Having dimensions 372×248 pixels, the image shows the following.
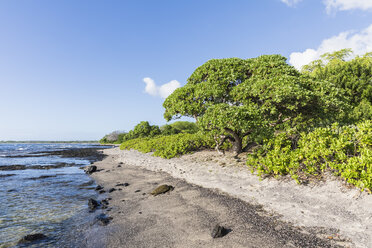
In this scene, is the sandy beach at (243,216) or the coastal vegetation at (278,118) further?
the coastal vegetation at (278,118)

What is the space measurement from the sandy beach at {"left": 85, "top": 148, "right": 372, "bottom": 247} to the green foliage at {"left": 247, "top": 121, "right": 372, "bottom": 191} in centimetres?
51

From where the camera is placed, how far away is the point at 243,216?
666 cm

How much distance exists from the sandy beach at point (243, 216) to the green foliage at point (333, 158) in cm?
51

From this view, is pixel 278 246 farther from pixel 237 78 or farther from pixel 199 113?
pixel 237 78

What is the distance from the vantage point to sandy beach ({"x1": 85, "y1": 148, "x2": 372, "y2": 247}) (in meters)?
5.30

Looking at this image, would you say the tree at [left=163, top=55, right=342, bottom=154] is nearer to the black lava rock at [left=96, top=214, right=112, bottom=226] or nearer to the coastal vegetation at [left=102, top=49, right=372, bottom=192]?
the coastal vegetation at [left=102, top=49, right=372, bottom=192]

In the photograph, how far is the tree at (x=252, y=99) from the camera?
11.7m

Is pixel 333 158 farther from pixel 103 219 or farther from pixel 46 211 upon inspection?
pixel 46 211

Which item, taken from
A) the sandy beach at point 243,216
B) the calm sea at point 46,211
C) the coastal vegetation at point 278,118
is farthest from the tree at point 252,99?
the calm sea at point 46,211

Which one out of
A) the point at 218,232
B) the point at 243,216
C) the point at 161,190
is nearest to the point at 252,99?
the point at 161,190

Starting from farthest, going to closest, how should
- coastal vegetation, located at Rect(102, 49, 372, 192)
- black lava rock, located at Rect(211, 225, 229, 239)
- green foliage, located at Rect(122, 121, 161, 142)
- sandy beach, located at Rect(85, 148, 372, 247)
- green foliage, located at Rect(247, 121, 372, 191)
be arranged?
green foliage, located at Rect(122, 121, 161, 142) → coastal vegetation, located at Rect(102, 49, 372, 192) → green foliage, located at Rect(247, 121, 372, 191) → black lava rock, located at Rect(211, 225, 229, 239) → sandy beach, located at Rect(85, 148, 372, 247)

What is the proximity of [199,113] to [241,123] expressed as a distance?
450cm

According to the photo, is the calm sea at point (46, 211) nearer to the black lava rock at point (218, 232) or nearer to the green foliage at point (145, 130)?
the black lava rock at point (218, 232)

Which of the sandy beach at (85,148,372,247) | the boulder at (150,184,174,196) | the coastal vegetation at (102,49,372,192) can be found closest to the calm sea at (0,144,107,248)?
the sandy beach at (85,148,372,247)
